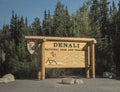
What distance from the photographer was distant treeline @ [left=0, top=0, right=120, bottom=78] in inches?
717

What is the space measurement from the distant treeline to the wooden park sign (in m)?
2.43

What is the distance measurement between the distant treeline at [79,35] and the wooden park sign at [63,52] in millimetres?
2430

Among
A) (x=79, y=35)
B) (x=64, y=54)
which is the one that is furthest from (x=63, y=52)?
(x=79, y=35)

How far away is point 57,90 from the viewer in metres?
9.80

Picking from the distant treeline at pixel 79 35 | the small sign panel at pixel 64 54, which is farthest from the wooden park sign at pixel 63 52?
the distant treeline at pixel 79 35

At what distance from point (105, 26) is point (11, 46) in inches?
335

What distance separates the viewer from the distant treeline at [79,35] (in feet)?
59.7

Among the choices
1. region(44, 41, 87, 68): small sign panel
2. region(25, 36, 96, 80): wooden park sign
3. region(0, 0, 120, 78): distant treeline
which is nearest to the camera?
region(25, 36, 96, 80): wooden park sign

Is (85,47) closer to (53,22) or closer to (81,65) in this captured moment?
(81,65)

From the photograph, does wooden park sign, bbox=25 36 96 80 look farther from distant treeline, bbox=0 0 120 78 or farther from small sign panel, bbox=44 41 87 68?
distant treeline, bbox=0 0 120 78

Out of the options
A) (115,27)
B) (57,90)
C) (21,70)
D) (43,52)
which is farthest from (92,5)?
(57,90)

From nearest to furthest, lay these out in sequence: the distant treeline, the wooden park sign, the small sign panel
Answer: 1. the wooden park sign
2. the small sign panel
3. the distant treeline

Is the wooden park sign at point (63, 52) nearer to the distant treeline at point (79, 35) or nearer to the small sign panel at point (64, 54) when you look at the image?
the small sign panel at point (64, 54)

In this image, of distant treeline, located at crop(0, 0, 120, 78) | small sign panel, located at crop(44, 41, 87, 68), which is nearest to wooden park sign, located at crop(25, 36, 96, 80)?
small sign panel, located at crop(44, 41, 87, 68)
